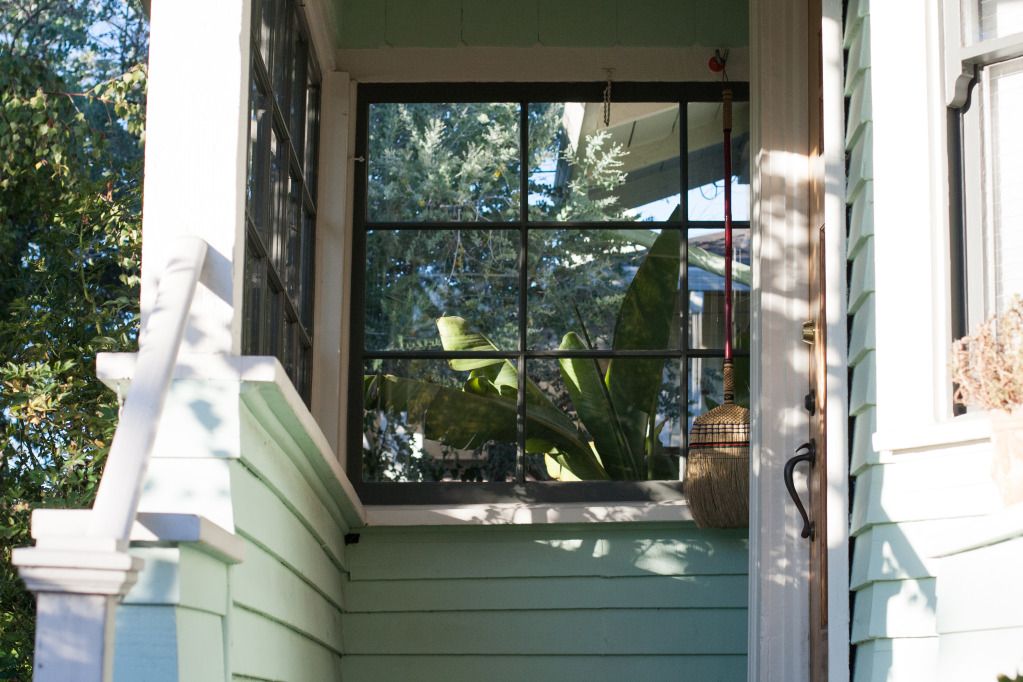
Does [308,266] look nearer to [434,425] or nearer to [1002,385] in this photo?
[434,425]

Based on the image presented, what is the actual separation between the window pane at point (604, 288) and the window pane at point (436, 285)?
4.1 inches

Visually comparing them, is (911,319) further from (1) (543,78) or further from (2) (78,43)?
(2) (78,43)

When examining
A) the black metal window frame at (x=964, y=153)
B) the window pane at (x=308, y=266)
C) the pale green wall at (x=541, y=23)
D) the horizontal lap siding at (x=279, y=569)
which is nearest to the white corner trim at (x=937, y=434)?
the black metal window frame at (x=964, y=153)

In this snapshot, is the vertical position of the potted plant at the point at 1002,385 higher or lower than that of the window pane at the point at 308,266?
lower

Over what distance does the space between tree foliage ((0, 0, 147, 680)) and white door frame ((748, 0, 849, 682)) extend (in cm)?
239

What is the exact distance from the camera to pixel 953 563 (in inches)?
108

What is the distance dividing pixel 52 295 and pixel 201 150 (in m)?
3.16

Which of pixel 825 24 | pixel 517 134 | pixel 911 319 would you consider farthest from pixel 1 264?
pixel 911 319

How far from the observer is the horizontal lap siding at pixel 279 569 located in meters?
2.90

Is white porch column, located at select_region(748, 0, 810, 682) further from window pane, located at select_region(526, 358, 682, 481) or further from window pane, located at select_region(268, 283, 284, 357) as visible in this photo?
window pane, located at select_region(268, 283, 284, 357)

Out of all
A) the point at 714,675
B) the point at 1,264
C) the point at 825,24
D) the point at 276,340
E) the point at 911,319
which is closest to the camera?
the point at 911,319

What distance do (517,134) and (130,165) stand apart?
1771 millimetres

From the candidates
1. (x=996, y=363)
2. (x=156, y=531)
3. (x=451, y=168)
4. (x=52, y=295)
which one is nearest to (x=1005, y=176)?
(x=996, y=363)

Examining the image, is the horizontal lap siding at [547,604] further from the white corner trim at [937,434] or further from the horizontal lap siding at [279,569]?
the white corner trim at [937,434]
